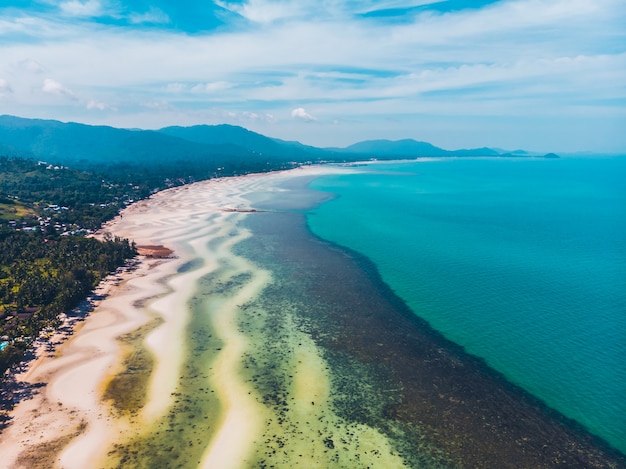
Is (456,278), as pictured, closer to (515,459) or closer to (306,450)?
(515,459)

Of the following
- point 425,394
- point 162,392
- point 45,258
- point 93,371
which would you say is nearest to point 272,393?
point 162,392

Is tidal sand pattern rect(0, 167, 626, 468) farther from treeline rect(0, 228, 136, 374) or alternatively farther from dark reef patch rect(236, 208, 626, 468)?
treeline rect(0, 228, 136, 374)

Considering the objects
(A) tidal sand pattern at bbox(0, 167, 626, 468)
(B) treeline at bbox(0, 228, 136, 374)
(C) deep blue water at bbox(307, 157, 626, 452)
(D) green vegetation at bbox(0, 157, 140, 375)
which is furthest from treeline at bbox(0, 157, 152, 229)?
(C) deep blue water at bbox(307, 157, 626, 452)

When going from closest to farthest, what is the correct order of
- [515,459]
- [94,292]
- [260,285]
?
[515,459]
[94,292]
[260,285]

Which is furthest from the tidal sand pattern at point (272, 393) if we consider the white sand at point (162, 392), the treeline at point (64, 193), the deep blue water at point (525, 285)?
the treeline at point (64, 193)

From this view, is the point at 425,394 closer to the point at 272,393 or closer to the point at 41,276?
the point at 272,393

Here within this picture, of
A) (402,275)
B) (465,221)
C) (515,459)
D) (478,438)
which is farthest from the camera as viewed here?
(465,221)

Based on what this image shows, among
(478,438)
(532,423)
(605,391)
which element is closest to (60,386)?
(478,438)

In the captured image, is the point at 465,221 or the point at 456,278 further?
the point at 465,221
